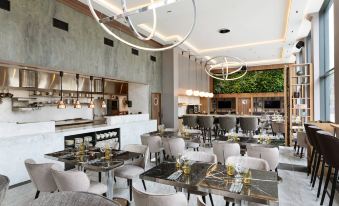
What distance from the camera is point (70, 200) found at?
1531mm

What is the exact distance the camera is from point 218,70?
15.9 meters

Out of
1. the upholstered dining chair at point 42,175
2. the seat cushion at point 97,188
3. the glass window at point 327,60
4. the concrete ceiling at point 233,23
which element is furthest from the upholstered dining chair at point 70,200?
the glass window at point 327,60

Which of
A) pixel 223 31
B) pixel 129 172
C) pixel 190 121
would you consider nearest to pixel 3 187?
pixel 129 172

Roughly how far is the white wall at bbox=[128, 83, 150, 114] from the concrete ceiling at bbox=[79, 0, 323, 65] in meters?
2.12

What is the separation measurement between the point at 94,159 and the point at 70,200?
6.05ft

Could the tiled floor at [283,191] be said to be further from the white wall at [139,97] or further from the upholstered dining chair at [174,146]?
the white wall at [139,97]

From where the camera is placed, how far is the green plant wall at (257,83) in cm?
1392

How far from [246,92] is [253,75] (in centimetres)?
123

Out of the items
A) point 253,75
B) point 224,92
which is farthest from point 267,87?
point 224,92

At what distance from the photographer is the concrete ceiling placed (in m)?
5.88

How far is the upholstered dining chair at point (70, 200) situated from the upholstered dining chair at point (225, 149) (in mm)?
3086

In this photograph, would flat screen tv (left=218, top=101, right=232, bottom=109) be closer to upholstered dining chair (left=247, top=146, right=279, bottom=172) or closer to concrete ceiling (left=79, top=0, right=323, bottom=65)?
concrete ceiling (left=79, top=0, right=323, bottom=65)

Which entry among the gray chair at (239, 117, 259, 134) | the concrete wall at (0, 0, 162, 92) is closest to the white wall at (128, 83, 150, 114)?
the concrete wall at (0, 0, 162, 92)

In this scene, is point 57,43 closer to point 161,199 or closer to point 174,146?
point 174,146
